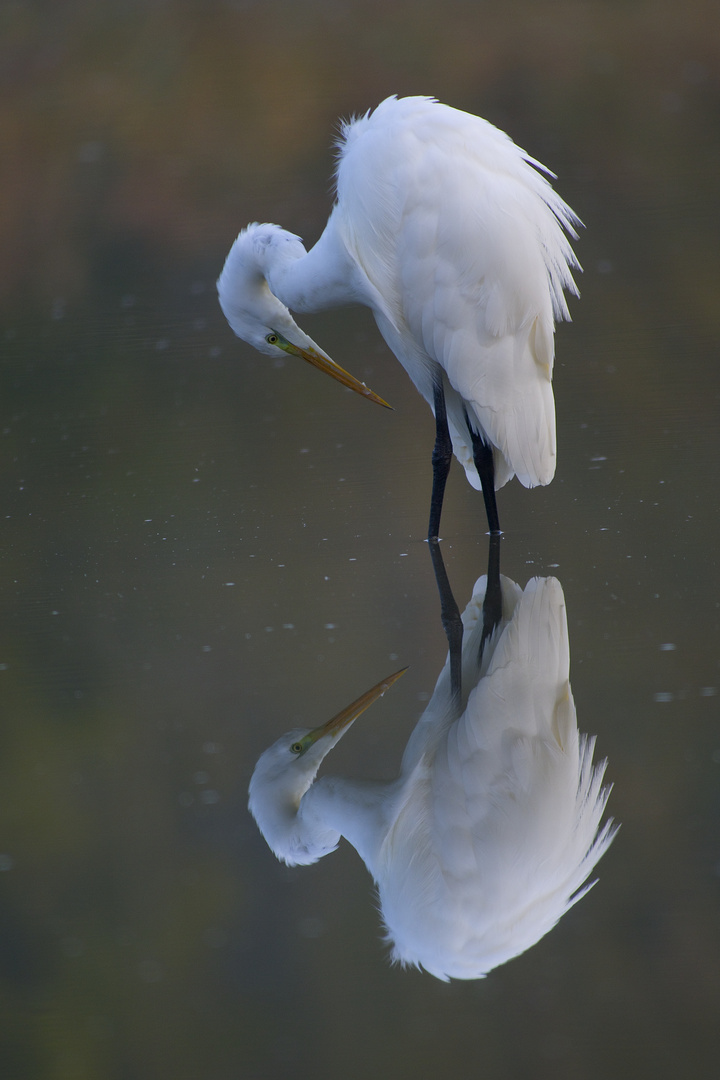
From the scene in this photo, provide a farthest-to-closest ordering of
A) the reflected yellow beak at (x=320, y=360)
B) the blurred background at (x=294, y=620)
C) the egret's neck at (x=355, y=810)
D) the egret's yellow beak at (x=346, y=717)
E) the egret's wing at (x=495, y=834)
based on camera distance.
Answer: the reflected yellow beak at (x=320, y=360) → the egret's yellow beak at (x=346, y=717) → the egret's neck at (x=355, y=810) → the egret's wing at (x=495, y=834) → the blurred background at (x=294, y=620)

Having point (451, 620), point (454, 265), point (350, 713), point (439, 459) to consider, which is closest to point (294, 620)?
point (451, 620)

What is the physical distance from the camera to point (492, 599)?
289cm

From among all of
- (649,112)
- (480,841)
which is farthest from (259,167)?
(480,841)

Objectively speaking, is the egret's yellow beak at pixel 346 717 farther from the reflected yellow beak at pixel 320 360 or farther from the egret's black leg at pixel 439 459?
the reflected yellow beak at pixel 320 360

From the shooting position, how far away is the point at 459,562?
3.23 m

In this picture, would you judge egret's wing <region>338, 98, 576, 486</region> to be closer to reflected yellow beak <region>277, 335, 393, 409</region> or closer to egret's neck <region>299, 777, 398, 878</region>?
reflected yellow beak <region>277, 335, 393, 409</region>

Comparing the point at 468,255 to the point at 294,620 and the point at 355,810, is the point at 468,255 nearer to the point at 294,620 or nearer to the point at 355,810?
the point at 294,620

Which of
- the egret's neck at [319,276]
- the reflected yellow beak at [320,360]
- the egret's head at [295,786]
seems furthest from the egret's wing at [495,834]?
the reflected yellow beak at [320,360]

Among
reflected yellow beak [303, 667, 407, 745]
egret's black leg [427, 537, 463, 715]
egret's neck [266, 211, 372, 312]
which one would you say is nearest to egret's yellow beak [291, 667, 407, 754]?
reflected yellow beak [303, 667, 407, 745]

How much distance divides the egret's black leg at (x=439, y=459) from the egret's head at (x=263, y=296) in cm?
21

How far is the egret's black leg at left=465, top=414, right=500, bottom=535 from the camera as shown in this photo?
11.1 ft

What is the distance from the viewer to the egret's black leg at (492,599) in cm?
270

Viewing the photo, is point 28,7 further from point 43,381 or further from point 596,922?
point 596,922

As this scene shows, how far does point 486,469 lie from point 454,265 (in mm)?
558
